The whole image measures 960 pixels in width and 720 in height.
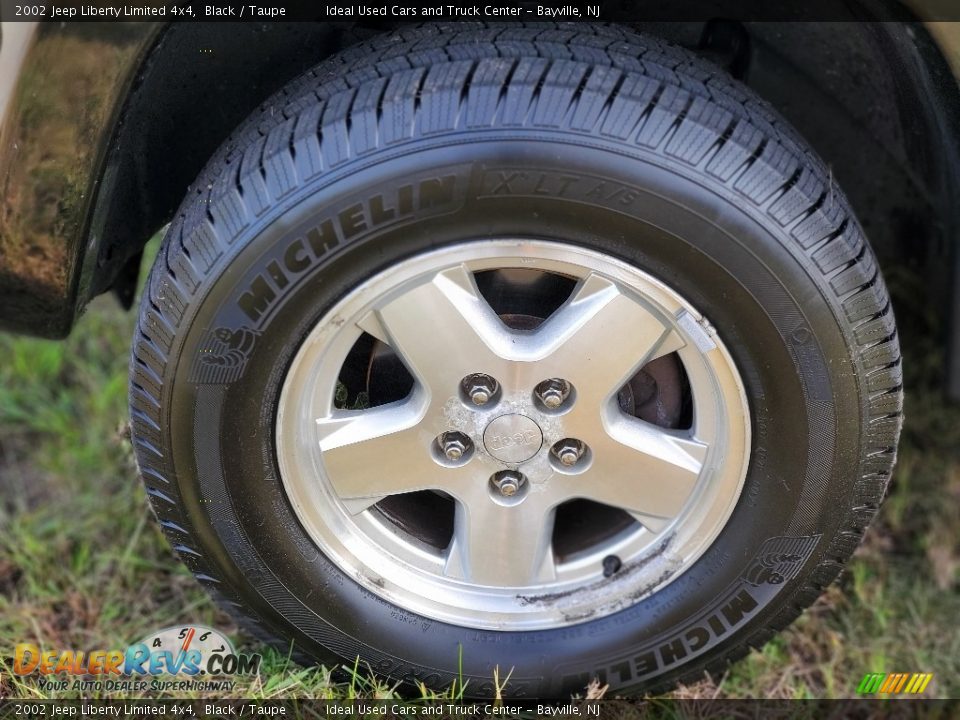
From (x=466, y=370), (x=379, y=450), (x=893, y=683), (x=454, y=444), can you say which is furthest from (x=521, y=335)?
(x=893, y=683)

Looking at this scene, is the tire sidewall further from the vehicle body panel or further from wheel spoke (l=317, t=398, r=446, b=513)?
the vehicle body panel

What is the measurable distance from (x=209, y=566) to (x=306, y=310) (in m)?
0.61

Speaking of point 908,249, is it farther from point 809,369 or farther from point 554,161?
point 554,161

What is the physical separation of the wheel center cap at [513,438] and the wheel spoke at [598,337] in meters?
0.11

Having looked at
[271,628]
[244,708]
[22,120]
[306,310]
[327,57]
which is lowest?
[244,708]

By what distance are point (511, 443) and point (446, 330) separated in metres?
0.27

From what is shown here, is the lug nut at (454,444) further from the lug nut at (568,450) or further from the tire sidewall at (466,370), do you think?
the tire sidewall at (466,370)

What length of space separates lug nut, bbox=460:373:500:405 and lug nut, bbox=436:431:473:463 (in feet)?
0.28

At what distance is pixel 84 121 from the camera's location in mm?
1652

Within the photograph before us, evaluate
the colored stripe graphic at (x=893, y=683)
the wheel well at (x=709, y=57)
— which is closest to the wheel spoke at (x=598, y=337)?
the wheel well at (x=709, y=57)

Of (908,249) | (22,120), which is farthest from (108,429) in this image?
(908,249)

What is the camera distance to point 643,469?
1.91 metres

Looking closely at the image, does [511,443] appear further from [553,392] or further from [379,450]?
[379,450]

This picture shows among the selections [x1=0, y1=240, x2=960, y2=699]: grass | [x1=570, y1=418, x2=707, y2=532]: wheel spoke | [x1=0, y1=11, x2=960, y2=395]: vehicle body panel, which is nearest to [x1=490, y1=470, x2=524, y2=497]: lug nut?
[x1=570, y1=418, x2=707, y2=532]: wheel spoke
